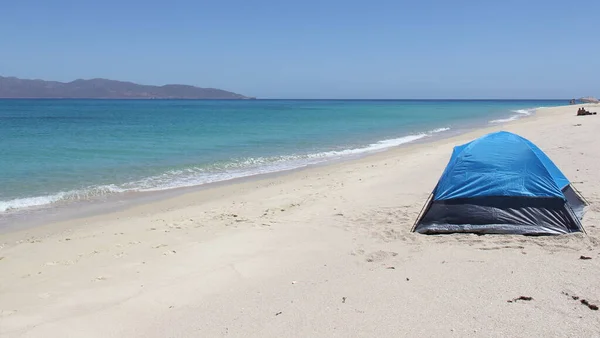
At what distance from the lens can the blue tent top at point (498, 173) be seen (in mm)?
7000

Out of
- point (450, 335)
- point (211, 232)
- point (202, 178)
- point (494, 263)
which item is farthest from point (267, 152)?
point (450, 335)

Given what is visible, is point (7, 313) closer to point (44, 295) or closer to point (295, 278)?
point (44, 295)

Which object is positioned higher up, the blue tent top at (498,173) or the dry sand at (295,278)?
the blue tent top at (498,173)

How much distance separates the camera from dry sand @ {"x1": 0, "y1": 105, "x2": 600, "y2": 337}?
4.37 metres

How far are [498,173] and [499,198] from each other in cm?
42

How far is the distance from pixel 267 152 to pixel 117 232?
525 inches

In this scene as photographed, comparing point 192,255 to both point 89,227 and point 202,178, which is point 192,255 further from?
point 202,178

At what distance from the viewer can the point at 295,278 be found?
551 cm

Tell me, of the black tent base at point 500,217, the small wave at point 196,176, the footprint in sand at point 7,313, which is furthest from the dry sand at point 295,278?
the small wave at point 196,176

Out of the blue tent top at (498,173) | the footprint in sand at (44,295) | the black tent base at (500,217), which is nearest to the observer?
the footprint in sand at (44,295)

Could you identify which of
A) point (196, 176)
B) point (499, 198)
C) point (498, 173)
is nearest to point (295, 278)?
point (499, 198)

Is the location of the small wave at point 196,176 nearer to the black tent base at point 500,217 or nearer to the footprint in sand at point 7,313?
the footprint in sand at point 7,313

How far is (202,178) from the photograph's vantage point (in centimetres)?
1477

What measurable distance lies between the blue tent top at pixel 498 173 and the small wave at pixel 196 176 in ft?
27.4
